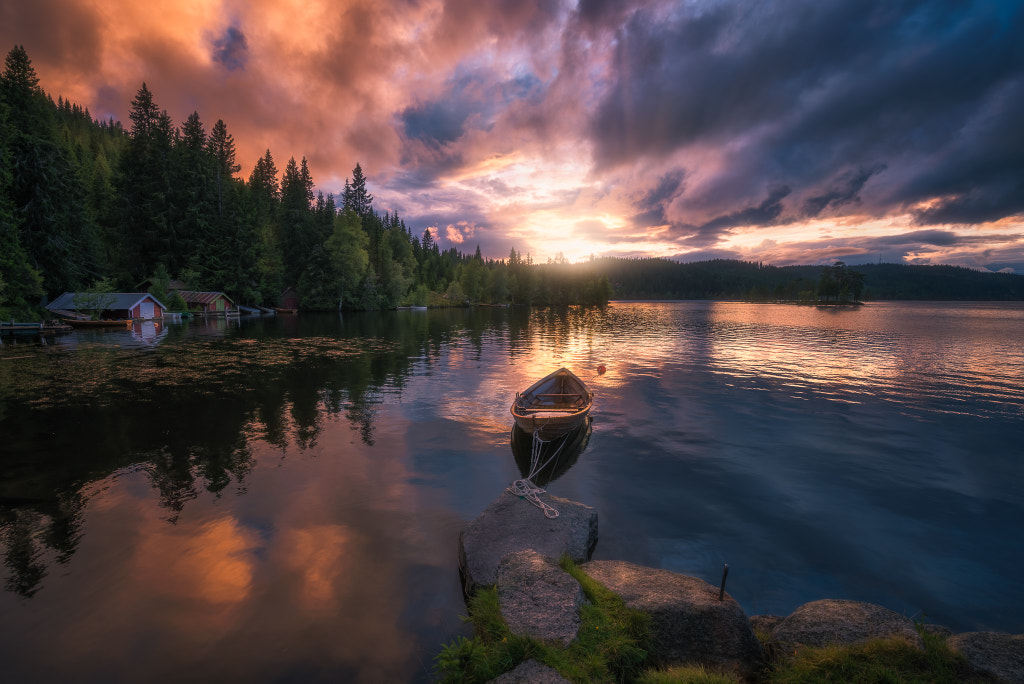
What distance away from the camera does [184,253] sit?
78.1 metres

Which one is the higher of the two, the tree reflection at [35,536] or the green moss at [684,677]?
the green moss at [684,677]

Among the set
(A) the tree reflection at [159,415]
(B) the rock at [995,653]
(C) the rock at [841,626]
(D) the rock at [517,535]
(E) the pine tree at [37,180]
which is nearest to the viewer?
(B) the rock at [995,653]

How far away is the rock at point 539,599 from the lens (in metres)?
6.34

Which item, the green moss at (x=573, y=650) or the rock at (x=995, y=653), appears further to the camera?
the green moss at (x=573, y=650)

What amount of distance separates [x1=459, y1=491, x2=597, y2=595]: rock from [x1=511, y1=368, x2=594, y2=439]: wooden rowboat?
4955 millimetres

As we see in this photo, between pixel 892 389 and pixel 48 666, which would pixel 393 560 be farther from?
pixel 892 389

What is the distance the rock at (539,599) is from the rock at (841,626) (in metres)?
3.54

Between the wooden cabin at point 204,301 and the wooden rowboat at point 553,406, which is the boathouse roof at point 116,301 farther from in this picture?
the wooden rowboat at point 553,406

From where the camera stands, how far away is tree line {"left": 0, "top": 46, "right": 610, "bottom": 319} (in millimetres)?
51375

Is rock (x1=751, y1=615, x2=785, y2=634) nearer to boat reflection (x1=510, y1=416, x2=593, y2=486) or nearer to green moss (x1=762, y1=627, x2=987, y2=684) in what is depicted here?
green moss (x1=762, y1=627, x2=987, y2=684)

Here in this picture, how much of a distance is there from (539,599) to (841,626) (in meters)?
4.95

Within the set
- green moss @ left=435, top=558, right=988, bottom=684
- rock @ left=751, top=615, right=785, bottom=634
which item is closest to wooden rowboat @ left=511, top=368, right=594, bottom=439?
rock @ left=751, top=615, right=785, bottom=634

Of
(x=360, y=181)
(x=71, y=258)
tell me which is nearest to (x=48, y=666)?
(x=71, y=258)

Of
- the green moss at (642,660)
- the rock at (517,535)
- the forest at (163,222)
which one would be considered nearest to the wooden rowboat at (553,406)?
the rock at (517,535)
